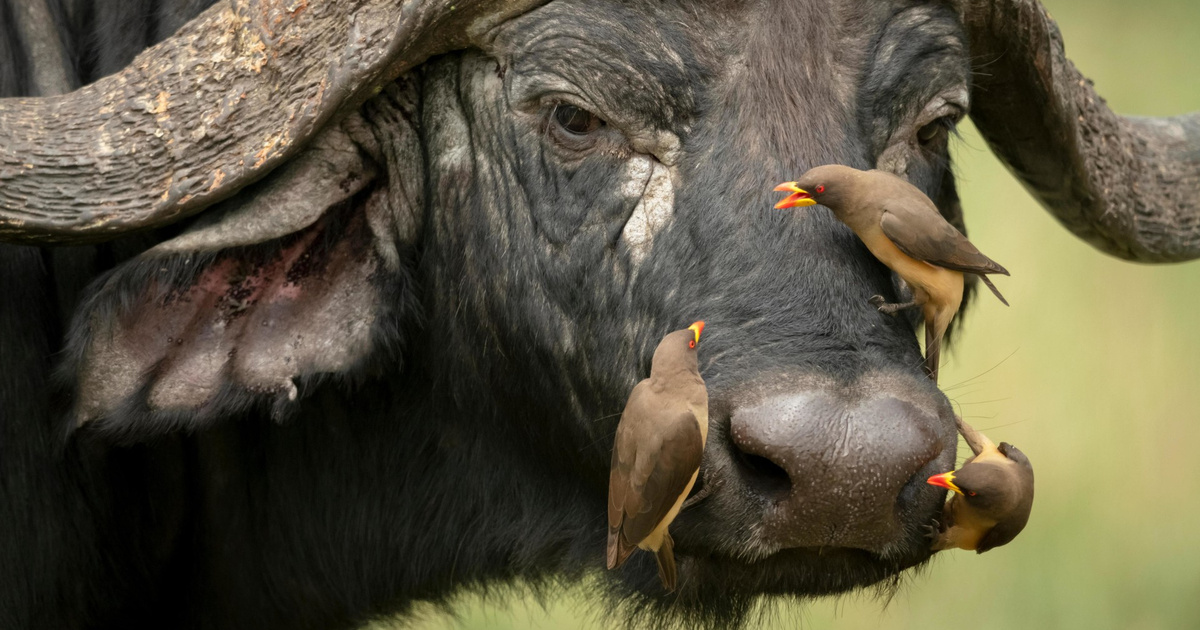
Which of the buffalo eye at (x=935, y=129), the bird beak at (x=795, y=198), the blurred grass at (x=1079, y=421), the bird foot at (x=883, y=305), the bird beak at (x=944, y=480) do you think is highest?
the buffalo eye at (x=935, y=129)

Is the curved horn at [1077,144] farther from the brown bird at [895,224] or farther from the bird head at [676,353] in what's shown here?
the bird head at [676,353]

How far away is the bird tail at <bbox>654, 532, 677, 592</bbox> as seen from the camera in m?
2.76

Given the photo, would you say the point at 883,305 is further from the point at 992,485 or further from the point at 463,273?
the point at 463,273

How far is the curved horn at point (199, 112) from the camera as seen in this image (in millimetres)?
2803

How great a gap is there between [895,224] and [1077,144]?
4.24ft

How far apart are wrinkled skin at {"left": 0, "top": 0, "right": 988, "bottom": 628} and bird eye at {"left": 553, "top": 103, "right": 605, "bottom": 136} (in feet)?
0.08

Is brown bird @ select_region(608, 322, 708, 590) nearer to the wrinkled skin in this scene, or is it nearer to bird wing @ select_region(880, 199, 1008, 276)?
the wrinkled skin

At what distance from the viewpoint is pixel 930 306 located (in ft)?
Result: 9.43

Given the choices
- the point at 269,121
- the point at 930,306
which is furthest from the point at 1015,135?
the point at 269,121

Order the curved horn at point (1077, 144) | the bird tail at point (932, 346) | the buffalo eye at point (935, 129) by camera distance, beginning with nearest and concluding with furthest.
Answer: the bird tail at point (932, 346), the buffalo eye at point (935, 129), the curved horn at point (1077, 144)

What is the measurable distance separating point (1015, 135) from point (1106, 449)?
398cm

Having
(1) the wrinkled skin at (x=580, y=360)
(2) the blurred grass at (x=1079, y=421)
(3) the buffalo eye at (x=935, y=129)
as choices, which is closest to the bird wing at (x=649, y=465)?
(1) the wrinkled skin at (x=580, y=360)

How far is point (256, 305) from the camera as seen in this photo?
3131mm

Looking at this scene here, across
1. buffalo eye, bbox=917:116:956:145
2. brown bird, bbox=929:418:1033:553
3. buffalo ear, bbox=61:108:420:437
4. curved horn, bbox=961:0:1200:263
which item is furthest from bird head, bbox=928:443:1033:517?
buffalo ear, bbox=61:108:420:437
